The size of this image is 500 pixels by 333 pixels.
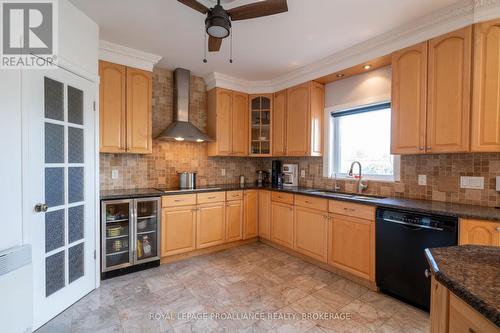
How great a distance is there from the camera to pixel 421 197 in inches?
101

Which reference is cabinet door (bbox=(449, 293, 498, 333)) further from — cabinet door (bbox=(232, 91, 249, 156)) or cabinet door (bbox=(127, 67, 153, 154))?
cabinet door (bbox=(232, 91, 249, 156))

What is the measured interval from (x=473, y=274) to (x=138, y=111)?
328 centimetres

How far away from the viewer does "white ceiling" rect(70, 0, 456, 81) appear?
208cm

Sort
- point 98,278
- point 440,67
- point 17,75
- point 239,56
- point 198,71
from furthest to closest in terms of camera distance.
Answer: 1. point 198,71
2. point 239,56
3. point 98,278
4. point 440,67
5. point 17,75

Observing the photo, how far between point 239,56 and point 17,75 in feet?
7.31

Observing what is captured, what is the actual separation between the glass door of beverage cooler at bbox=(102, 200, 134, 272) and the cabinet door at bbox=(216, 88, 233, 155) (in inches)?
62.2

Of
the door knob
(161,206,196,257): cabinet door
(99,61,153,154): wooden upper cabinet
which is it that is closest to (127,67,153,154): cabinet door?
(99,61,153,154): wooden upper cabinet

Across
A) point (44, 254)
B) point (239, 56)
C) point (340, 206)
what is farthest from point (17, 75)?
point (340, 206)

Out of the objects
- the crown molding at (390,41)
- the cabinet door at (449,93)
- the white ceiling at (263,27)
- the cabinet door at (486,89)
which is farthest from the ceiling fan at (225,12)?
the cabinet door at (486,89)

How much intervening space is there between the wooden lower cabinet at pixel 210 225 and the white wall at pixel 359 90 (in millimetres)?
2225

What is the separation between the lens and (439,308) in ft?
3.08

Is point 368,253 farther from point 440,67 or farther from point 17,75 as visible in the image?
point 17,75

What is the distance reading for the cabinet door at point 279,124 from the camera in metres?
3.84

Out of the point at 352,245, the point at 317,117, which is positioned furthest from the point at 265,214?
the point at 317,117
